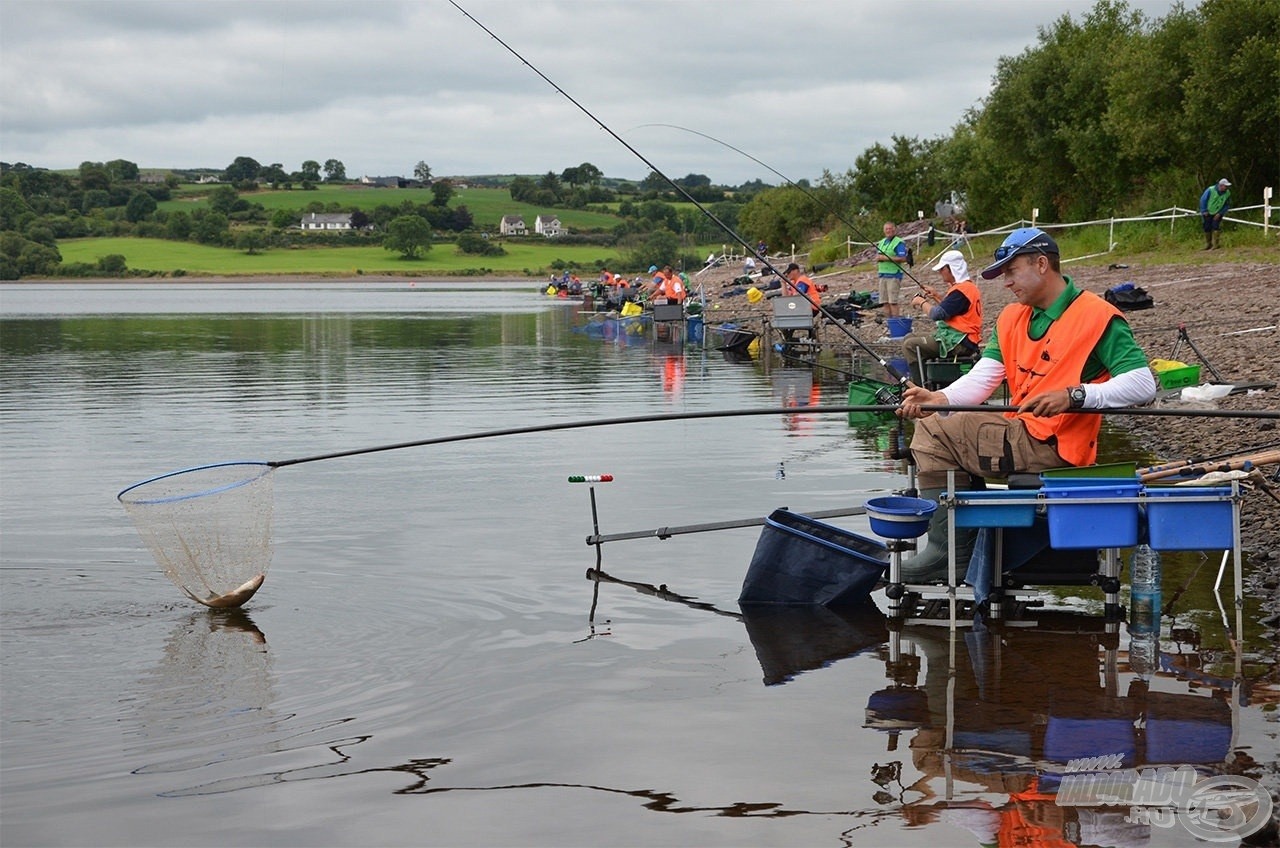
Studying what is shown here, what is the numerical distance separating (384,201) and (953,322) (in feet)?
416

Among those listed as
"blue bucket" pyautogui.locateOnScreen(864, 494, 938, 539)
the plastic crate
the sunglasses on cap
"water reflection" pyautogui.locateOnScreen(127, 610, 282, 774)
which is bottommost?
"water reflection" pyautogui.locateOnScreen(127, 610, 282, 774)

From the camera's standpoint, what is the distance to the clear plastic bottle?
723 centimetres

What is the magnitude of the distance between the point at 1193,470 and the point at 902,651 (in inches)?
80.5

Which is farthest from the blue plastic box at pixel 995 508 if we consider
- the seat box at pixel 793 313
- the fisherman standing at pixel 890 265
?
the seat box at pixel 793 313

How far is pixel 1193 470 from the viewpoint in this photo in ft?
26.6

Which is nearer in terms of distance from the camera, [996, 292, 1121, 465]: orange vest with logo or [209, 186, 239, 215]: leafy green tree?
[996, 292, 1121, 465]: orange vest with logo

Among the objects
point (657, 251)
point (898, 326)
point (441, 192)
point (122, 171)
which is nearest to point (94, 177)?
point (122, 171)

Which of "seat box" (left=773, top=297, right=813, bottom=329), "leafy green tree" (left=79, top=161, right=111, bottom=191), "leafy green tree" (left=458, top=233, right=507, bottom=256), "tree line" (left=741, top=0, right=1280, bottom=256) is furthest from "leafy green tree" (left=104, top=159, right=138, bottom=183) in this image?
"seat box" (left=773, top=297, right=813, bottom=329)

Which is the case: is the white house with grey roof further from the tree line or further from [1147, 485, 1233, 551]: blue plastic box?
[1147, 485, 1233, 551]: blue plastic box

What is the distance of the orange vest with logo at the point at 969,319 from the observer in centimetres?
1455

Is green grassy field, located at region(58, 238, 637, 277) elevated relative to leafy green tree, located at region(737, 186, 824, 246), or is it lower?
lower

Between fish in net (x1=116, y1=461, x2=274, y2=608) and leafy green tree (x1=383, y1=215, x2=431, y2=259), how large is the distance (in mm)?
118327

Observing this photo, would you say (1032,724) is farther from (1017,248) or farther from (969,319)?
(969,319)

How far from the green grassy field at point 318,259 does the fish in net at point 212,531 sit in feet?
329
